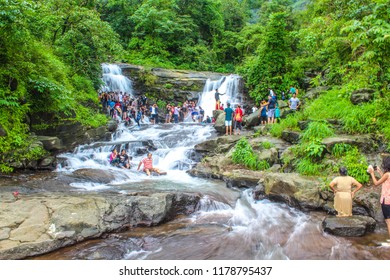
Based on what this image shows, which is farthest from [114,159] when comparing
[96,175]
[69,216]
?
[69,216]

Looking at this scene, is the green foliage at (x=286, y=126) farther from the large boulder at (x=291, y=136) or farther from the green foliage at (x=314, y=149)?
the green foliage at (x=314, y=149)

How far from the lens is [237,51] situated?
3319 cm

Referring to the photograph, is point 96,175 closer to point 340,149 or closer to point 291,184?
point 291,184

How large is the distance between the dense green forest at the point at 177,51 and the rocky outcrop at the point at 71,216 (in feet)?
14.0

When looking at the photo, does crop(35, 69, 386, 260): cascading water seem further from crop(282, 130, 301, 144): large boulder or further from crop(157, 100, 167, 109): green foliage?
crop(157, 100, 167, 109): green foliage

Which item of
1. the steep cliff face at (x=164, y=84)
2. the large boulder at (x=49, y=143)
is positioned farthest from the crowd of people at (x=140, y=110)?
the large boulder at (x=49, y=143)

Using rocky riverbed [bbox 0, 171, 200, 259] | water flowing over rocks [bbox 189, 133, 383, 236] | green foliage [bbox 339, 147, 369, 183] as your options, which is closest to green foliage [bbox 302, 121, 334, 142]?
water flowing over rocks [bbox 189, 133, 383, 236]

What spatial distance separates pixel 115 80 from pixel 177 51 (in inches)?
420

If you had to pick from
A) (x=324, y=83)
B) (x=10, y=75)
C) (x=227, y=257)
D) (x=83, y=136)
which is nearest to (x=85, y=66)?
(x=83, y=136)

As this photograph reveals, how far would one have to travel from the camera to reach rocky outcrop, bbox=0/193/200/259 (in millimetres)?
5074

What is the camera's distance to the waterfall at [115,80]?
22.2 m

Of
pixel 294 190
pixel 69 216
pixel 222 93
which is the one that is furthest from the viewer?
pixel 222 93

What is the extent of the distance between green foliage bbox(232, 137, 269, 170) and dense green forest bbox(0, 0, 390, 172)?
5.93 ft

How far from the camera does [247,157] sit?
34.0 feet
